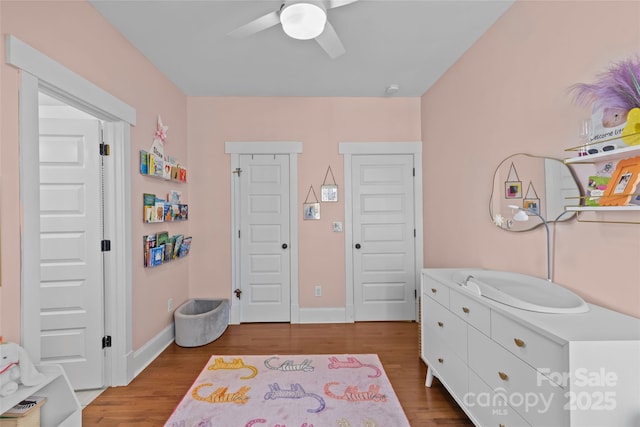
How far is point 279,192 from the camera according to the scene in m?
3.46

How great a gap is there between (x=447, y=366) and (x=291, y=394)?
A: 108cm

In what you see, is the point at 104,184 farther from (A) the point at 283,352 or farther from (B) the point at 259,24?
(A) the point at 283,352

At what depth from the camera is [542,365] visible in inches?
44.8

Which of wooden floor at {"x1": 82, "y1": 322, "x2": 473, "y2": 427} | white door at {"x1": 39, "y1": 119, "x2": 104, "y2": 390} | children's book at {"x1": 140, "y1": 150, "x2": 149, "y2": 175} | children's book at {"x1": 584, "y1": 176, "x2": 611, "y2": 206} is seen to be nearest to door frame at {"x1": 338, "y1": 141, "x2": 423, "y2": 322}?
wooden floor at {"x1": 82, "y1": 322, "x2": 473, "y2": 427}

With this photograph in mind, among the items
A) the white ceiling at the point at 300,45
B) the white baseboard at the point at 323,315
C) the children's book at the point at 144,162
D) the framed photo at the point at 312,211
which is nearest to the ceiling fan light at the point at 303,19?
the white ceiling at the point at 300,45

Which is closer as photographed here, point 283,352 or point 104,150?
point 104,150

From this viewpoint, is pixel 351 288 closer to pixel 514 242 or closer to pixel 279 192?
pixel 279 192

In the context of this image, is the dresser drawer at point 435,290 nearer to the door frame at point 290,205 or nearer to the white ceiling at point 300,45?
the door frame at point 290,205

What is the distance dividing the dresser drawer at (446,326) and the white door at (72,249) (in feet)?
8.04

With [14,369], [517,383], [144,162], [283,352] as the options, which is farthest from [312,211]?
[14,369]

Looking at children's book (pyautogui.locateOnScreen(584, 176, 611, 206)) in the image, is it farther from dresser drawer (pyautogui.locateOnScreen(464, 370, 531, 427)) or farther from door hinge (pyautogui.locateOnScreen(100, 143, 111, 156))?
door hinge (pyautogui.locateOnScreen(100, 143, 111, 156))

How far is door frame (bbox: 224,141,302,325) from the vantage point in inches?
135

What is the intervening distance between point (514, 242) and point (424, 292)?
0.71 meters

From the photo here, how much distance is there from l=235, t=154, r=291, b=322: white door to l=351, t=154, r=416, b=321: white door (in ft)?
2.74
